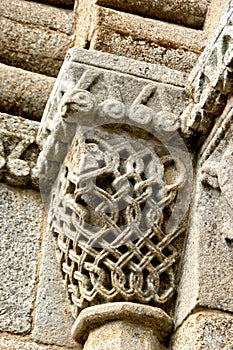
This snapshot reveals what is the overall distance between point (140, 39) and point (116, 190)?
58cm

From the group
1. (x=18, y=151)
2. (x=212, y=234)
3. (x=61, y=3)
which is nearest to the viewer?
(x=212, y=234)

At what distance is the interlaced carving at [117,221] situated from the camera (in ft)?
8.21

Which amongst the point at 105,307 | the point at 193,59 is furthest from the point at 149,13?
the point at 105,307

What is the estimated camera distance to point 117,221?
2547 mm

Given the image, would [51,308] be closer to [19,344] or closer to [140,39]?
[19,344]

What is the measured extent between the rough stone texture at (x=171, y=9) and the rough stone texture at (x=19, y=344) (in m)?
1.07

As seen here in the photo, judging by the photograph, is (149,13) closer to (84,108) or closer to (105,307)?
(84,108)

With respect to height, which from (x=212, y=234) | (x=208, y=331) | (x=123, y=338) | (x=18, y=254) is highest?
(x=212, y=234)

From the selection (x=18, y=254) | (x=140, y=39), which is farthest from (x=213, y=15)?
(x=18, y=254)

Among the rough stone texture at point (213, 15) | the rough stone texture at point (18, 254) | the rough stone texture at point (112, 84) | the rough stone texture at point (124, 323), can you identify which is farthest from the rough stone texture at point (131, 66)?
the rough stone texture at point (124, 323)

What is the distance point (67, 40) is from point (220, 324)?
1195 mm

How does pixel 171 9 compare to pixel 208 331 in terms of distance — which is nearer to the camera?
pixel 208 331

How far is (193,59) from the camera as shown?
2932 mm

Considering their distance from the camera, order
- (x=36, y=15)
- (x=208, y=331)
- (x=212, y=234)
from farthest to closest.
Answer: (x=36, y=15) → (x=212, y=234) → (x=208, y=331)
